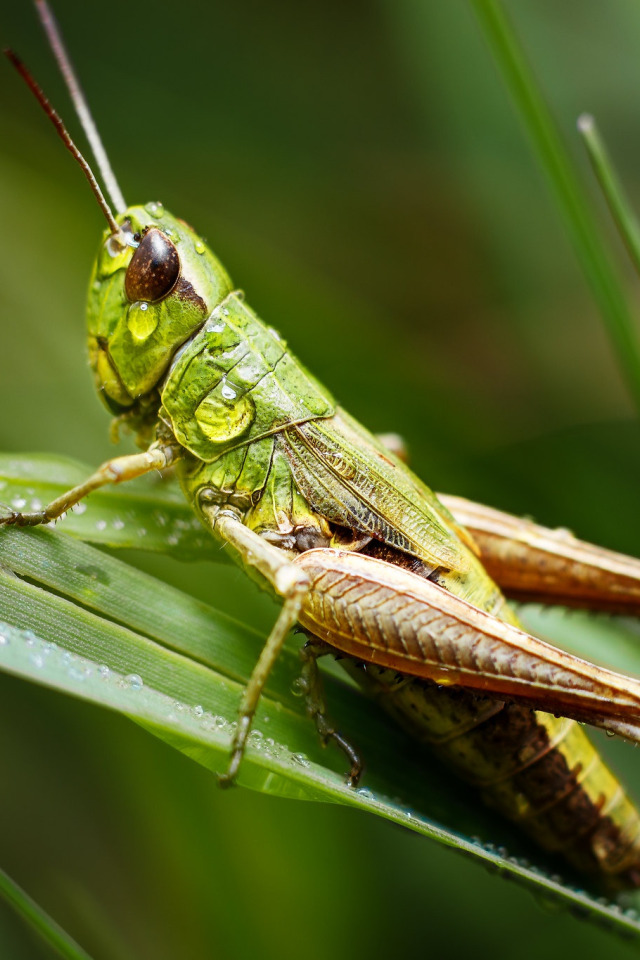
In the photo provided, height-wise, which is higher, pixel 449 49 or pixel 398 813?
pixel 449 49

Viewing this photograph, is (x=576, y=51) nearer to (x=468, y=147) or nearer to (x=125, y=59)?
(x=468, y=147)

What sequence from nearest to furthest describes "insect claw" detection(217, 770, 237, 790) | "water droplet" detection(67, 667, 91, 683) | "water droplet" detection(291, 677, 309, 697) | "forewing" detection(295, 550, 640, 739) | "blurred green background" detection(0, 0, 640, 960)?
1. "water droplet" detection(67, 667, 91, 683)
2. "insect claw" detection(217, 770, 237, 790)
3. "forewing" detection(295, 550, 640, 739)
4. "water droplet" detection(291, 677, 309, 697)
5. "blurred green background" detection(0, 0, 640, 960)

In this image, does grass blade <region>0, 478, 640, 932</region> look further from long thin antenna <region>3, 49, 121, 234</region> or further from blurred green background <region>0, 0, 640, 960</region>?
long thin antenna <region>3, 49, 121, 234</region>

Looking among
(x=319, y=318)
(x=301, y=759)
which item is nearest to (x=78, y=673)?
(x=301, y=759)

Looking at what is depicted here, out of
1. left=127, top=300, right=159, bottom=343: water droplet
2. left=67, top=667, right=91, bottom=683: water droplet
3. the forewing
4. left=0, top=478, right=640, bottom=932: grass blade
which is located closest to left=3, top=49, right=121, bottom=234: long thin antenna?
left=127, top=300, right=159, bottom=343: water droplet

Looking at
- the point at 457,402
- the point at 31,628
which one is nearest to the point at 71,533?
the point at 31,628

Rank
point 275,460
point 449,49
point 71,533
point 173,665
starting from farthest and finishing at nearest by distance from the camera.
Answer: point 449,49, point 275,460, point 71,533, point 173,665

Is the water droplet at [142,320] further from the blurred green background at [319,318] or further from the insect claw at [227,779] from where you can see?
the insect claw at [227,779]
